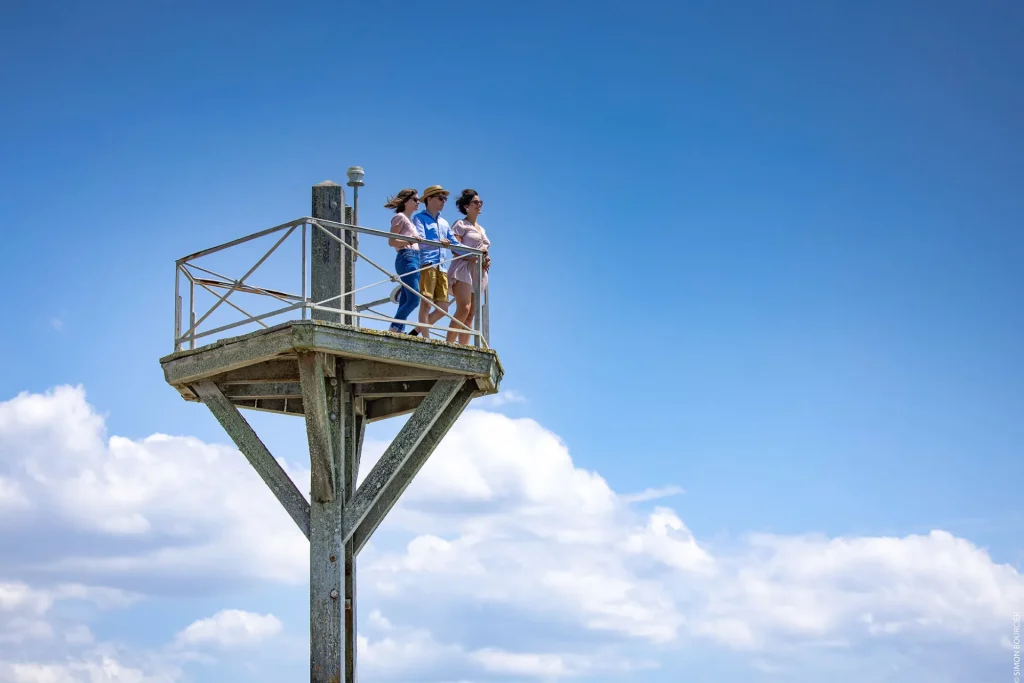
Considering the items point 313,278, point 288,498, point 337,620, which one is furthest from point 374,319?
point 337,620

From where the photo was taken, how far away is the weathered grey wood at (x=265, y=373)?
17078 millimetres

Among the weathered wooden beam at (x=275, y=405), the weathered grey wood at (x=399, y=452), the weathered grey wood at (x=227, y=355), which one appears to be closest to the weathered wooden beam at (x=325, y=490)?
the weathered grey wood at (x=399, y=452)

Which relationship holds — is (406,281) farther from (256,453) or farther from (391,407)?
(256,453)

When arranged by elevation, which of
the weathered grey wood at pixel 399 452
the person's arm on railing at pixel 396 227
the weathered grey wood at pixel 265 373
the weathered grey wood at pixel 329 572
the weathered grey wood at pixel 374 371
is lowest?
the weathered grey wood at pixel 329 572

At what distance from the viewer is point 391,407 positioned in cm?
1847

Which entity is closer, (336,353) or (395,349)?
(336,353)

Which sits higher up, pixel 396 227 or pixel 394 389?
pixel 396 227

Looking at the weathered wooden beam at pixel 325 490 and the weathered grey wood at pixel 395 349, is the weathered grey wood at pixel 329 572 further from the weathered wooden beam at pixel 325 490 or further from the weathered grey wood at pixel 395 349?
the weathered grey wood at pixel 395 349

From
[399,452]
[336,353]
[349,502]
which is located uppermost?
[336,353]

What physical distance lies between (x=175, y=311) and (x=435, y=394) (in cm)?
328

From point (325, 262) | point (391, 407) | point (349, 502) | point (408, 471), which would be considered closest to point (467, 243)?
point (325, 262)

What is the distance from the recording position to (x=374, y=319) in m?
16.7

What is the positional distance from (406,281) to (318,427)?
2.14 metres

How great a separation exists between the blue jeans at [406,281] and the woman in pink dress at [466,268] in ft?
1.88
